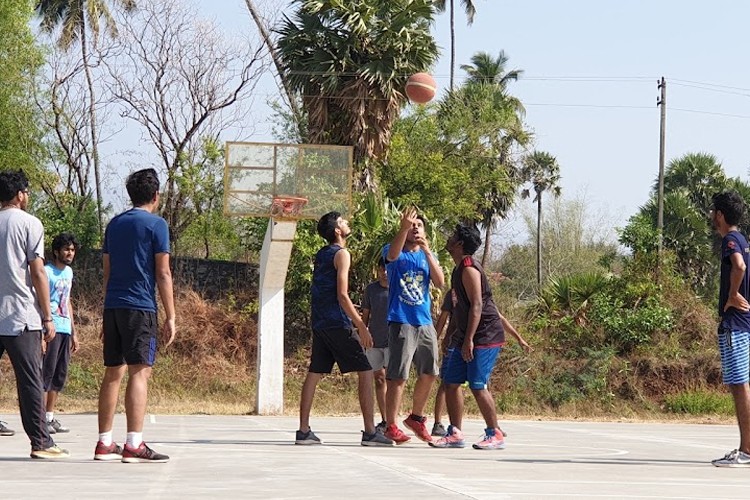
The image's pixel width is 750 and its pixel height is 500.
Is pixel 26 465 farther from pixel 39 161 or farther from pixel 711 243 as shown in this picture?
pixel 711 243

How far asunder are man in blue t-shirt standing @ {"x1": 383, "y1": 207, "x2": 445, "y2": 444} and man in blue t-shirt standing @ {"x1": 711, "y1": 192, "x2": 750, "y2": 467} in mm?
2517

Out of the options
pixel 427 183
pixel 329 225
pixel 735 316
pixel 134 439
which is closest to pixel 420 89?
pixel 329 225

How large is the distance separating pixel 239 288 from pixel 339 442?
1747cm

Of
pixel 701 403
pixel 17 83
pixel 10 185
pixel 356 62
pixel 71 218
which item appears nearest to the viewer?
pixel 10 185

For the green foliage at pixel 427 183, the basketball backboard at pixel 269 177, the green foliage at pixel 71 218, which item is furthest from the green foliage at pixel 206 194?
the basketball backboard at pixel 269 177

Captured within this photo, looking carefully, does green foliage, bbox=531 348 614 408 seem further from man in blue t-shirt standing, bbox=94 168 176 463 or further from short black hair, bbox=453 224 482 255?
man in blue t-shirt standing, bbox=94 168 176 463

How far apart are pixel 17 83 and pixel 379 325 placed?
2160 cm

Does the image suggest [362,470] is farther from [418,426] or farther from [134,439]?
[418,426]

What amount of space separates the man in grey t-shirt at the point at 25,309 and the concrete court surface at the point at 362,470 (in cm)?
A: 30

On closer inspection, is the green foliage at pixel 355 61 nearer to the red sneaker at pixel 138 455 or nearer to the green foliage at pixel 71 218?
the green foliage at pixel 71 218

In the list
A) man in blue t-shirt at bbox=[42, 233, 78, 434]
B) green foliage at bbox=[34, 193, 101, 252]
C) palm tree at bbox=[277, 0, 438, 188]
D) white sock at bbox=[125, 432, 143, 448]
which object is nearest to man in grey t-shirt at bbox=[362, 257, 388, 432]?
man in blue t-shirt at bbox=[42, 233, 78, 434]

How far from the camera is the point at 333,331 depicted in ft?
36.0

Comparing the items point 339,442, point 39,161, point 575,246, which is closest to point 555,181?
point 575,246

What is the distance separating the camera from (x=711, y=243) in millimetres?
38688
